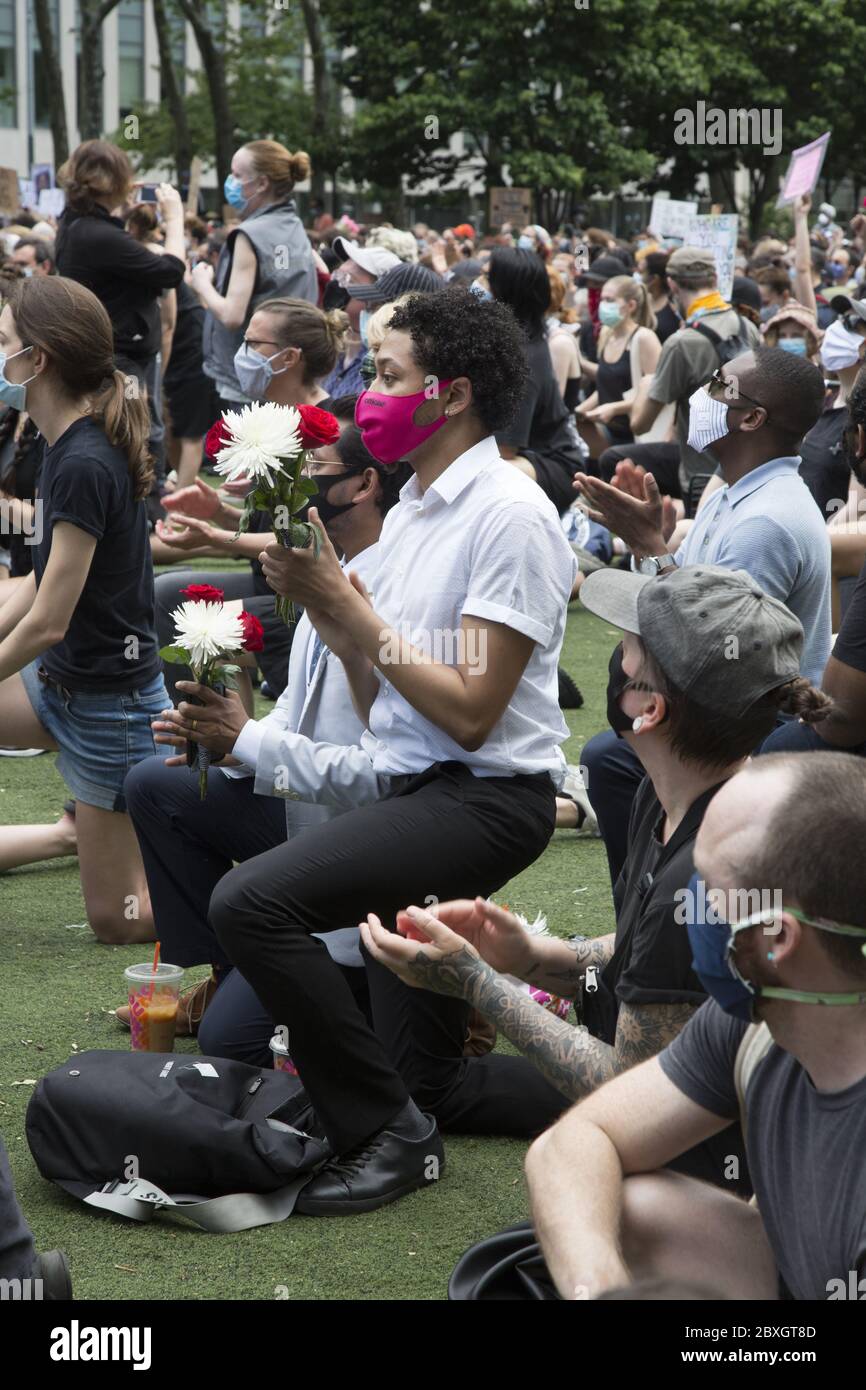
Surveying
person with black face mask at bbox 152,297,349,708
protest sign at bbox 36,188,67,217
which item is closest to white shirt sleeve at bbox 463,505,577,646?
person with black face mask at bbox 152,297,349,708

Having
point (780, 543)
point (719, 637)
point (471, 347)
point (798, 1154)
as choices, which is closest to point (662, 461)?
point (780, 543)

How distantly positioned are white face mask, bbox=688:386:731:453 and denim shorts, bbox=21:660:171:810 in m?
1.78

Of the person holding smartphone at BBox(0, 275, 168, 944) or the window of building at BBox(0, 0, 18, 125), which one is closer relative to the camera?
the person holding smartphone at BBox(0, 275, 168, 944)

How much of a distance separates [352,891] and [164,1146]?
0.67 metres

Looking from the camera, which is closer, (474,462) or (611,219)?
(474,462)

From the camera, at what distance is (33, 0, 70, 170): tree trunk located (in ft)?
104

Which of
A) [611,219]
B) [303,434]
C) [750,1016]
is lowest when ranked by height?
[611,219]

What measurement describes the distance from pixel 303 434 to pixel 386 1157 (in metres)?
1.61

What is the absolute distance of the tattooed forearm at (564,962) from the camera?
A: 127 inches

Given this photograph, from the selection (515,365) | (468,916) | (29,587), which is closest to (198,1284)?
(468,916)

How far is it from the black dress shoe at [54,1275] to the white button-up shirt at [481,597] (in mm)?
1374

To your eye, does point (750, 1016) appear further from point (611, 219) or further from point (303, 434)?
point (611, 219)

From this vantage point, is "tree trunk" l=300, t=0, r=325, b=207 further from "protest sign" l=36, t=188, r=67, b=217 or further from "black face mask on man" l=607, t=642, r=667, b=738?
"black face mask on man" l=607, t=642, r=667, b=738

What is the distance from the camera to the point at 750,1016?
2.26 metres
